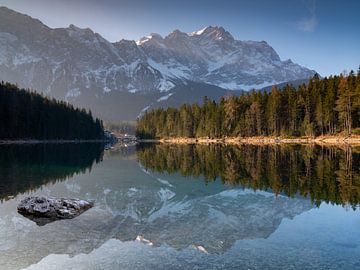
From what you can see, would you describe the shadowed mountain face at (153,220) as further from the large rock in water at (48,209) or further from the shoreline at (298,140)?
the shoreline at (298,140)

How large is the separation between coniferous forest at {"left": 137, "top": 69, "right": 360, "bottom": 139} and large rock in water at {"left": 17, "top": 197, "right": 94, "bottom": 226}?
95410mm

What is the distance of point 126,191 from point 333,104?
97.2 metres

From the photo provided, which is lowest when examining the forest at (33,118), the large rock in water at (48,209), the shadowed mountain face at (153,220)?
the shadowed mountain face at (153,220)

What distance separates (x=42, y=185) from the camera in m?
37.0

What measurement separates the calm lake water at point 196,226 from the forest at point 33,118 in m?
96.6

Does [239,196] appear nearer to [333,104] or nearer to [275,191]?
[275,191]

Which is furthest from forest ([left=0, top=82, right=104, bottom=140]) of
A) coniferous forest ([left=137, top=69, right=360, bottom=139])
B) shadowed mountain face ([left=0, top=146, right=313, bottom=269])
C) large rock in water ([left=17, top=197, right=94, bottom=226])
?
large rock in water ([left=17, top=197, right=94, bottom=226])

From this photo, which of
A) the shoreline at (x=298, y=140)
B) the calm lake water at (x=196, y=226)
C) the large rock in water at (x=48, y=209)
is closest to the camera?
the calm lake water at (x=196, y=226)

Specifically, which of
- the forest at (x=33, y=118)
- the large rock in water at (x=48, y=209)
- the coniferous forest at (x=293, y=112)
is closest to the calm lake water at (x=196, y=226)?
the large rock in water at (x=48, y=209)

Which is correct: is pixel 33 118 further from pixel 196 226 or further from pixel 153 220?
pixel 196 226

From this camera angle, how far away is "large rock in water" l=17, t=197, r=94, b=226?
23.7 meters

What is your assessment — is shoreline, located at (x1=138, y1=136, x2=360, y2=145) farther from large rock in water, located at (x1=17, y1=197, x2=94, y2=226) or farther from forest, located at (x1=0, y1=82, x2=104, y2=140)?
large rock in water, located at (x1=17, y1=197, x2=94, y2=226)

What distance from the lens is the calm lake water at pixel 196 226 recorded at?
15.4 meters

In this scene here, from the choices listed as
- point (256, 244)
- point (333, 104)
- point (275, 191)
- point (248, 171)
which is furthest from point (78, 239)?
point (333, 104)
